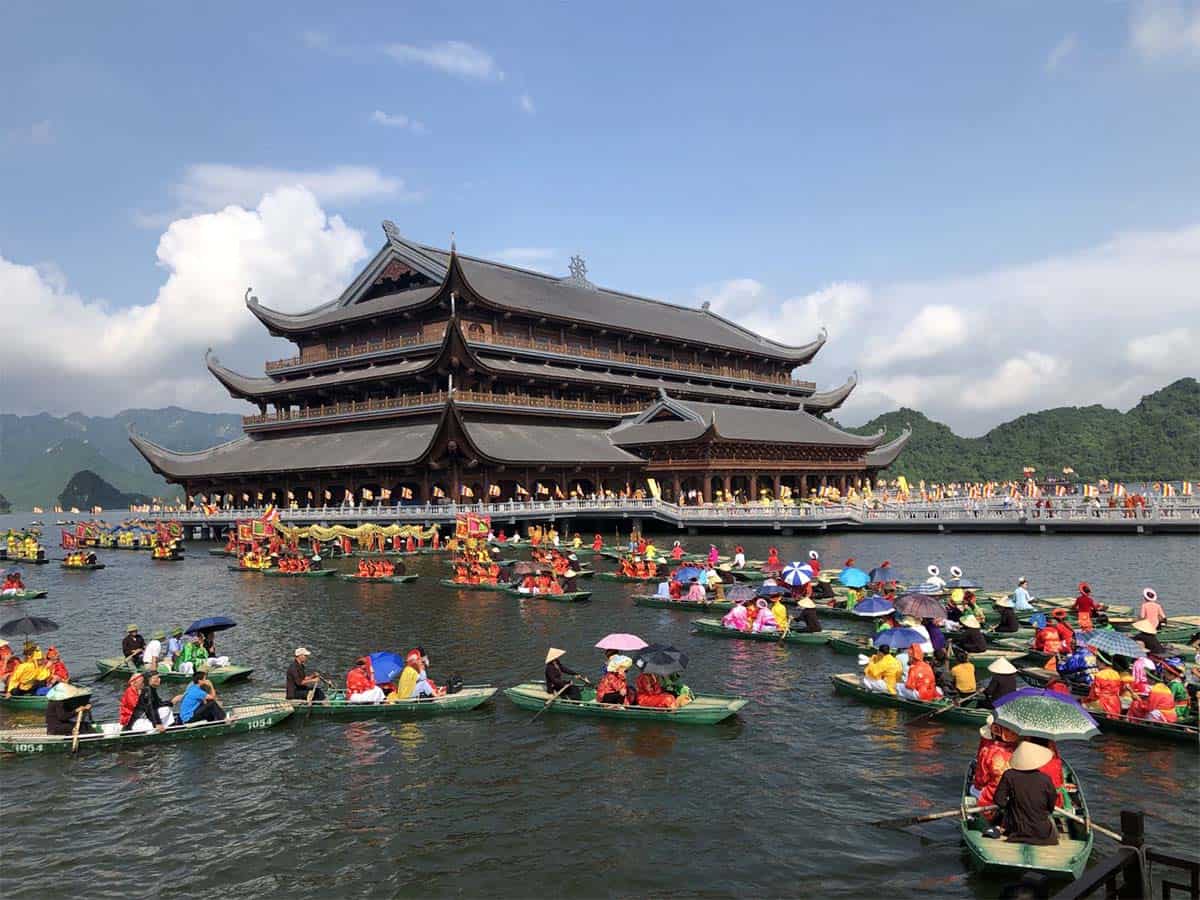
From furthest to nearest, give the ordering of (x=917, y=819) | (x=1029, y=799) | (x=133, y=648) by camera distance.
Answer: (x=133, y=648) < (x=917, y=819) < (x=1029, y=799)

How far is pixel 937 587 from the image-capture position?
2697cm

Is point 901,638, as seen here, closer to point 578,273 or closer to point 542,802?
point 542,802

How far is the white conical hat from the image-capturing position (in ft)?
34.3

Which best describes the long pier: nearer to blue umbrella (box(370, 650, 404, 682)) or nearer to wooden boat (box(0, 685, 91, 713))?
blue umbrella (box(370, 650, 404, 682))

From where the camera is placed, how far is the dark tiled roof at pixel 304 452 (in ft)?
192

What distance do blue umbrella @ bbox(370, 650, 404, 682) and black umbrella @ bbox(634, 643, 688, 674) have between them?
5661 mm

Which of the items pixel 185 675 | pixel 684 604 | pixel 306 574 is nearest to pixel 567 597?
pixel 684 604

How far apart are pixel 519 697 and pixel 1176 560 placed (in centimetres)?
3493

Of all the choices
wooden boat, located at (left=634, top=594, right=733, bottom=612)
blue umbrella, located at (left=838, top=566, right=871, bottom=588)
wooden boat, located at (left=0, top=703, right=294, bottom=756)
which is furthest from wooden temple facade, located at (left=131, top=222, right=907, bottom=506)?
wooden boat, located at (left=0, top=703, right=294, bottom=756)

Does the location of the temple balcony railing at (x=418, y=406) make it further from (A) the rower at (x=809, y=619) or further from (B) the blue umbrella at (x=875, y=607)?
(B) the blue umbrella at (x=875, y=607)

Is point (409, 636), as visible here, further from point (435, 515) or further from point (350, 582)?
point (435, 515)

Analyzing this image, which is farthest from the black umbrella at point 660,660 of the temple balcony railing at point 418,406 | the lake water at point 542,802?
the temple balcony railing at point 418,406

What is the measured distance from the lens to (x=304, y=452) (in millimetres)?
65188

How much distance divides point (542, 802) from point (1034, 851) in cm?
726
